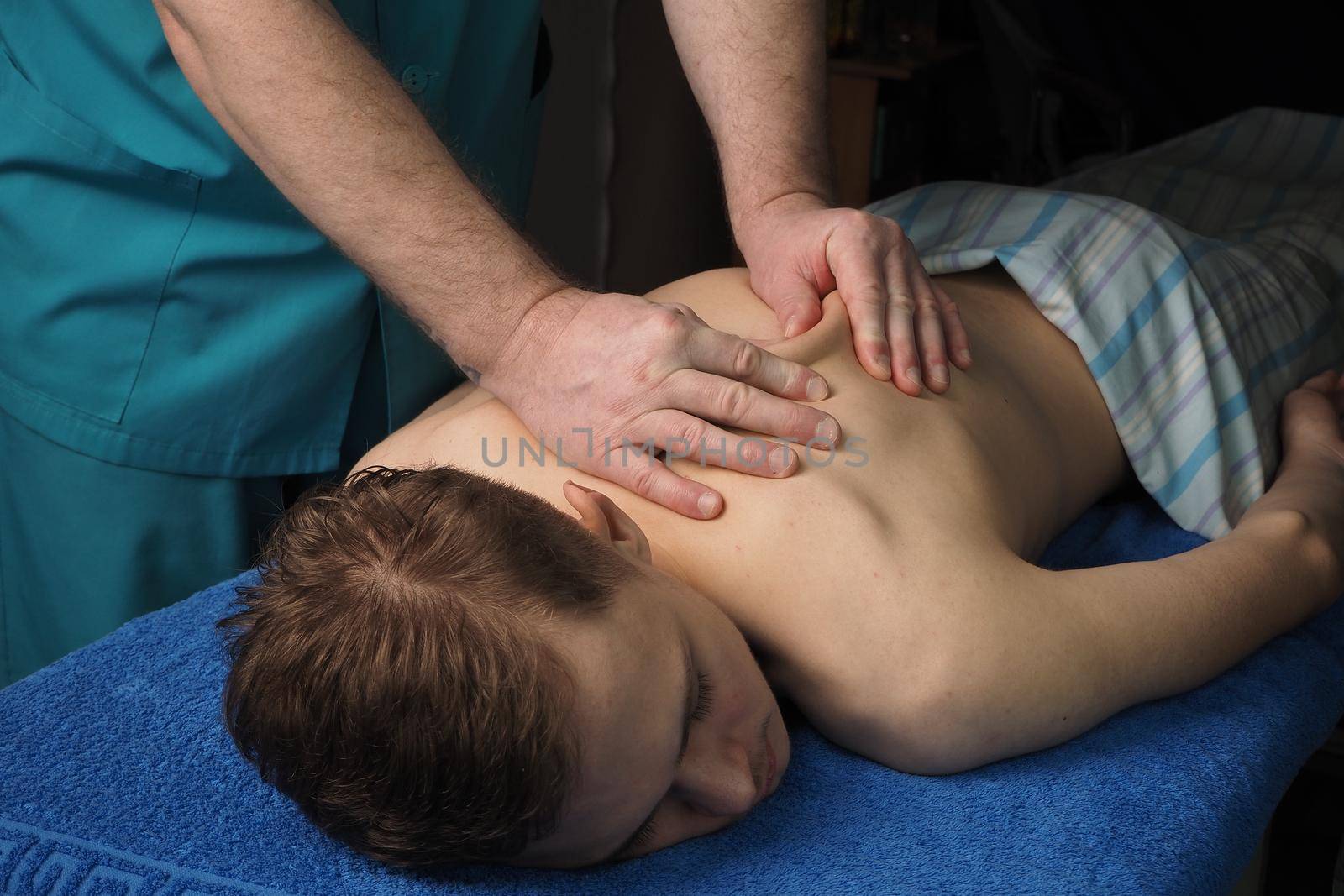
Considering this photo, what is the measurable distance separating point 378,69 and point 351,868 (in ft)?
2.21

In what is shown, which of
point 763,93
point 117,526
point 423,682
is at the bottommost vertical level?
point 117,526

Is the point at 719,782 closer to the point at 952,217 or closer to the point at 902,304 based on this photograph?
the point at 902,304

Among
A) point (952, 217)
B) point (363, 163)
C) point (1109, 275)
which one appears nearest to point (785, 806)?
point (363, 163)

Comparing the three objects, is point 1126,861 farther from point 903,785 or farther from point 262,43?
point 262,43

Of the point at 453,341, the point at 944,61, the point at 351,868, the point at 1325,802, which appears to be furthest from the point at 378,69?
the point at 944,61

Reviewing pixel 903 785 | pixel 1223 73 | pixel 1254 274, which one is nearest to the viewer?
pixel 903 785

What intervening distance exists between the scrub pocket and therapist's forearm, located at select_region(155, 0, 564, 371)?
21 centimetres

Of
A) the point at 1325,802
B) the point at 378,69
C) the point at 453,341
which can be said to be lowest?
the point at 1325,802

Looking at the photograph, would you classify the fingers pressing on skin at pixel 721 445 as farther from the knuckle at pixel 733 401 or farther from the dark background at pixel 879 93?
the dark background at pixel 879 93

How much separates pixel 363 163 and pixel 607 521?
382 mm

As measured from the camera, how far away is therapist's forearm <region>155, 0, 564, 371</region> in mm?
1061

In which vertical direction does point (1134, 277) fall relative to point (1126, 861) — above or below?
above

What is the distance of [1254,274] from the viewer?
61.4 inches

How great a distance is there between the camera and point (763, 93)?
1.46 meters
